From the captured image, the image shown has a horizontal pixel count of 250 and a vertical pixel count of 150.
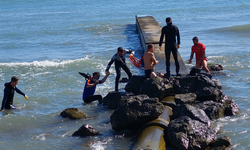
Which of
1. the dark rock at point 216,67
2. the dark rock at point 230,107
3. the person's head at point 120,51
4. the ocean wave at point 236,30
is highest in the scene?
the person's head at point 120,51

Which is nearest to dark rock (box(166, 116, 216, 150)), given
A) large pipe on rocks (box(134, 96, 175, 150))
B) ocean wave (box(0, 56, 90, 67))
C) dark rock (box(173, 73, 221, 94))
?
large pipe on rocks (box(134, 96, 175, 150))

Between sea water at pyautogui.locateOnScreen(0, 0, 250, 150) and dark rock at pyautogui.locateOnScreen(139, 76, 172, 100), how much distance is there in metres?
1.50

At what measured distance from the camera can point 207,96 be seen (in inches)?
388

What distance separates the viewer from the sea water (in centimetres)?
874

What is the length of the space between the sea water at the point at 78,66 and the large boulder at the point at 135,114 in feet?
1.29

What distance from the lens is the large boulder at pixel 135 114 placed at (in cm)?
821

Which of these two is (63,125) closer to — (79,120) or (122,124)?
(79,120)

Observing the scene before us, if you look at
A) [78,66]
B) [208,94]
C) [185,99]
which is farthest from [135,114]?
[78,66]

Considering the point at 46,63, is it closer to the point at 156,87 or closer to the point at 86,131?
the point at 156,87

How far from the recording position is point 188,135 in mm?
7242

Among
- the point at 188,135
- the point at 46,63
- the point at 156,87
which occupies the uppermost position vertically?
the point at 156,87

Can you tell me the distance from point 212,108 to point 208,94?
0.87 m

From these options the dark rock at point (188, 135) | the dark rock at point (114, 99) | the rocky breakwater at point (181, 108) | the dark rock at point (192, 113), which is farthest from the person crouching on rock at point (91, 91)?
the dark rock at point (188, 135)

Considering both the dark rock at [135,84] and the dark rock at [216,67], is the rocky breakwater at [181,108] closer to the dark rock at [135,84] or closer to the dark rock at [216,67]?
the dark rock at [135,84]
